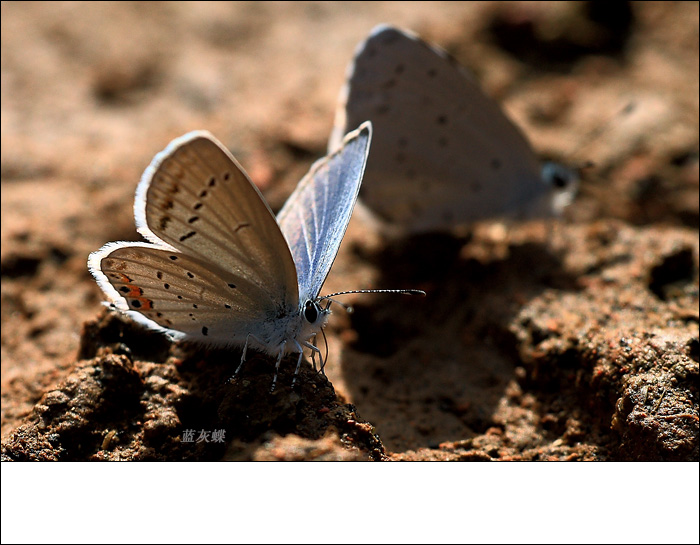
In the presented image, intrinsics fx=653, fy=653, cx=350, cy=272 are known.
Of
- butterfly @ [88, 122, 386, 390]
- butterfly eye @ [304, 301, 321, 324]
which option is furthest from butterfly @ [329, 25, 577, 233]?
butterfly eye @ [304, 301, 321, 324]

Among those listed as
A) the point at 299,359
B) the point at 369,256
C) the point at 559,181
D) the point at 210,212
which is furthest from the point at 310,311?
the point at 559,181

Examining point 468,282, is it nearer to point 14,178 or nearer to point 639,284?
point 639,284

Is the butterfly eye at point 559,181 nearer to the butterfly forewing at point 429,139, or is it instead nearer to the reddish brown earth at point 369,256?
the butterfly forewing at point 429,139

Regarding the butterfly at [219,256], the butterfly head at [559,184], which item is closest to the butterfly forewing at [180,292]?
the butterfly at [219,256]

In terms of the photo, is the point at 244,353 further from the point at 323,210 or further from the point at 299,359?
the point at 323,210

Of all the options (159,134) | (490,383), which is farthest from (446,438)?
(159,134)

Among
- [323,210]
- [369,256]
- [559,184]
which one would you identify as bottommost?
[323,210]

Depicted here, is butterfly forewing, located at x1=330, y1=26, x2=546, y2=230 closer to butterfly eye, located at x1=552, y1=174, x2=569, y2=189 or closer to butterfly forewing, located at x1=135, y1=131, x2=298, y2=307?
butterfly eye, located at x1=552, y1=174, x2=569, y2=189
